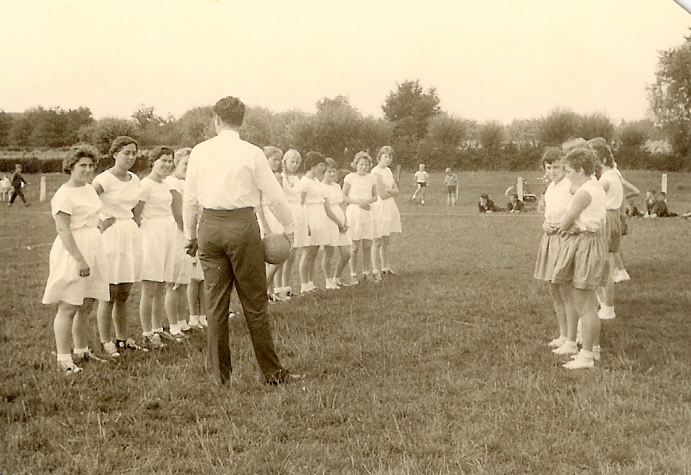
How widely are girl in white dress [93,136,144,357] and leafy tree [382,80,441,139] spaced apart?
9.31 ft

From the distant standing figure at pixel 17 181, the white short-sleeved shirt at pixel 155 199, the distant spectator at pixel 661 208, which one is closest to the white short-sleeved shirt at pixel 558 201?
the white short-sleeved shirt at pixel 155 199

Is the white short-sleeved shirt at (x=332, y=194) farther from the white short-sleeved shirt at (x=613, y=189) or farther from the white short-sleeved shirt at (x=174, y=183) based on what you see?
the white short-sleeved shirt at (x=613, y=189)

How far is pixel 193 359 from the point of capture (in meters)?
5.10

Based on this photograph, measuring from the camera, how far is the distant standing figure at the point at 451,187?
17069 mm

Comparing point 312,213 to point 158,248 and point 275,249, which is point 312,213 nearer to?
point 158,248

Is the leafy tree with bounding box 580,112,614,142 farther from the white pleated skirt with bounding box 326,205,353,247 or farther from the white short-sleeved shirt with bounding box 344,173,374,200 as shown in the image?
the white pleated skirt with bounding box 326,205,353,247

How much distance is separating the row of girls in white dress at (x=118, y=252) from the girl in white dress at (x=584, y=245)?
324 centimetres

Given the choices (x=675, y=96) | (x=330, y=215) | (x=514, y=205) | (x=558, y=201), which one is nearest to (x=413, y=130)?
(x=330, y=215)

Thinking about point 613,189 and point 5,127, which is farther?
point 613,189

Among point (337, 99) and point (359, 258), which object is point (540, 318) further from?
point (359, 258)

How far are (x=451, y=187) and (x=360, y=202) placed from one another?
11.6m

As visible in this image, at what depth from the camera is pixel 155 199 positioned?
5.98m

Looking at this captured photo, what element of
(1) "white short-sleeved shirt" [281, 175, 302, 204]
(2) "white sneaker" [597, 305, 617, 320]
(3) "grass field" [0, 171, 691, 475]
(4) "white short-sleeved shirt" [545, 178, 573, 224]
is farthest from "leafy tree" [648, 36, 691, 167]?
(1) "white short-sleeved shirt" [281, 175, 302, 204]

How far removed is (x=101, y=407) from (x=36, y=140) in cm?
265
